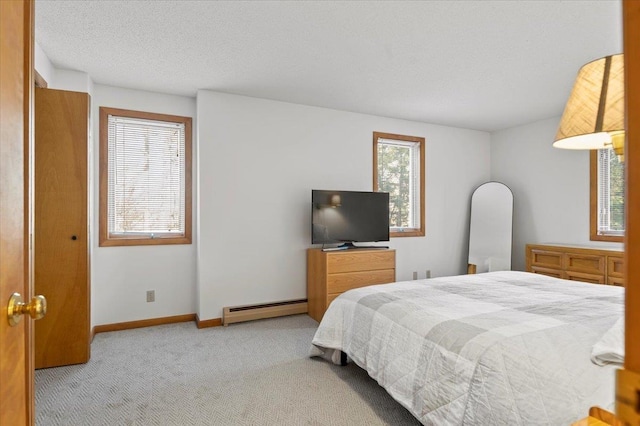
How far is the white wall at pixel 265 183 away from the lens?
11.5ft

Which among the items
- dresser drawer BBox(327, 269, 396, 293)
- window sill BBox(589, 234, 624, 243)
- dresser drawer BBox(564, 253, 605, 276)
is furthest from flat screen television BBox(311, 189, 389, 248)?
window sill BBox(589, 234, 624, 243)

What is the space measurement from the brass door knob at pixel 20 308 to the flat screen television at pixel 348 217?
9.80ft

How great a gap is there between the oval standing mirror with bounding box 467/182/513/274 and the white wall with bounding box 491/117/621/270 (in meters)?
0.26

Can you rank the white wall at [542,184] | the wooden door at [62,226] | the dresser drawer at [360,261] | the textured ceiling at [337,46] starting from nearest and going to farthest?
the textured ceiling at [337,46], the wooden door at [62,226], the dresser drawer at [360,261], the white wall at [542,184]

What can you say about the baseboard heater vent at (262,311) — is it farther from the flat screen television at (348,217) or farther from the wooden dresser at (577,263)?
the wooden dresser at (577,263)

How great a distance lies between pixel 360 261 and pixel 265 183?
1.41 metres

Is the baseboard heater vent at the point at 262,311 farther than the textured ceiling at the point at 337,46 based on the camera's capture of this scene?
Yes

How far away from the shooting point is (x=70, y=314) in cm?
253

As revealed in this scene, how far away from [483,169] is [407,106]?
2.08 meters

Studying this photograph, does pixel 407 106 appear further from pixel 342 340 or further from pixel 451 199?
pixel 342 340

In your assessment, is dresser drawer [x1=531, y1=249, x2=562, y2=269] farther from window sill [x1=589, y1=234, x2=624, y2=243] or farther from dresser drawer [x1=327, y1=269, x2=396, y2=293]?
dresser drawer [x1=327, y1=269, x2=396, y2=293]

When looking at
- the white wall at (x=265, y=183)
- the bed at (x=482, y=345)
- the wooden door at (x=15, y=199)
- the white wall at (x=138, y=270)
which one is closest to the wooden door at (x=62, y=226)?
the white wall at (x=138, y=270)

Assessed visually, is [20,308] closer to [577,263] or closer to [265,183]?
[265,183]

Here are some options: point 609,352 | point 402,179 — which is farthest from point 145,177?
point 609,352
